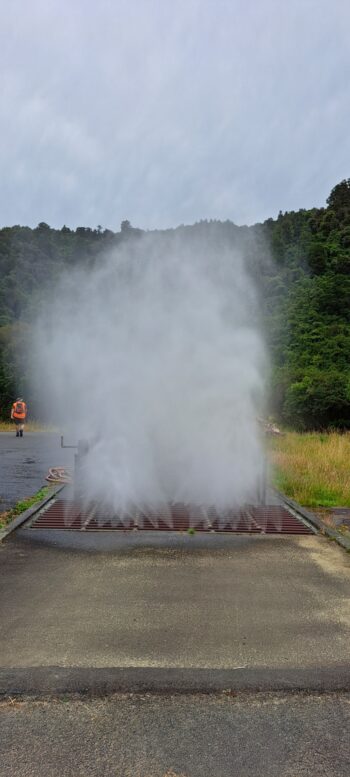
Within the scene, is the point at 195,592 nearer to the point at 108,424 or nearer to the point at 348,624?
the point at 348,624

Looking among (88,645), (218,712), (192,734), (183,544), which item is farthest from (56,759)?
(183,544)

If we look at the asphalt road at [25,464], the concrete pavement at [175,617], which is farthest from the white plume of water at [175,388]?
the concrete pavement at [175,617]

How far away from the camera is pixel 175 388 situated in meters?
8.98

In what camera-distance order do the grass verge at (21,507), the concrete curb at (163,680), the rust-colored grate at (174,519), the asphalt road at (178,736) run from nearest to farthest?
1. the asphalt road at (178,736)
2. the concrete curb at (163,680)
3. the rust-colored grate at (174,519)
4. the grass verge at (21,507)

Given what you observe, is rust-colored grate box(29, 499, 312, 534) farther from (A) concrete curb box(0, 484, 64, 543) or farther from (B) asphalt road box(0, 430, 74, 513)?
(B) asphalt road box(0, 430, 74, 513)

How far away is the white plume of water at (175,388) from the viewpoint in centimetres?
879

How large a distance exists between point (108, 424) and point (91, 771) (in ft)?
21.9

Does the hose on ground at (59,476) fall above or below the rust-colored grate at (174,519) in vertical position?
above

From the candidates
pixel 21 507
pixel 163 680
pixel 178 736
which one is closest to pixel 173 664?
pixel 163 680

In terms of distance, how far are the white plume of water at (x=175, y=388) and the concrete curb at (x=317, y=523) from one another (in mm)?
684

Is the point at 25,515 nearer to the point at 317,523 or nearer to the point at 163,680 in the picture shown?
the point at 317,523

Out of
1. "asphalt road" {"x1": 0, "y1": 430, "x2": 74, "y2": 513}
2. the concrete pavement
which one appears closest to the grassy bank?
the concrete pavement

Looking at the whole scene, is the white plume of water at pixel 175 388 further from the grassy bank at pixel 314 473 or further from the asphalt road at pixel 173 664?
the asphalt road at pixel 173 664

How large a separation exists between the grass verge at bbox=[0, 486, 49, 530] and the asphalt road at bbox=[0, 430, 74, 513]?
136mm
